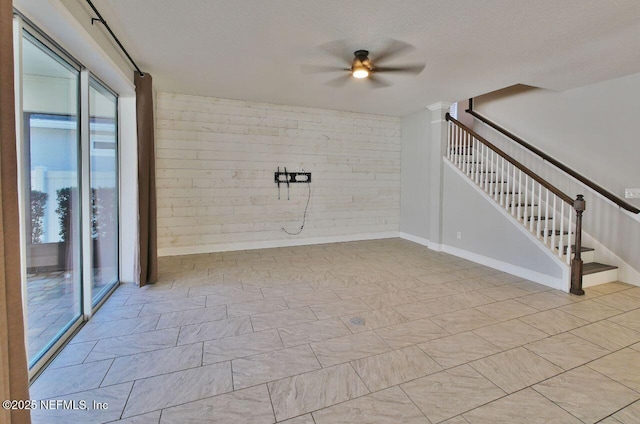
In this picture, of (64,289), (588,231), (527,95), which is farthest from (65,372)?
(527,95)

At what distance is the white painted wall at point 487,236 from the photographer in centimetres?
394

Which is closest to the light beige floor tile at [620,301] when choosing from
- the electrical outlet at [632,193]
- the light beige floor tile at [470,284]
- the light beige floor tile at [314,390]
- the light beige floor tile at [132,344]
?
the light beige floor tile at [470,284]

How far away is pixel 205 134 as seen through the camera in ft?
17.4

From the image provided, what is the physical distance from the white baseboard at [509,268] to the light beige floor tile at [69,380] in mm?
4645

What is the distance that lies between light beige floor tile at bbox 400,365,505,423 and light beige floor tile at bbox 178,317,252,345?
4.75 ft

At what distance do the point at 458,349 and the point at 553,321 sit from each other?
3.94 ft

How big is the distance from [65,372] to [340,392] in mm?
1857

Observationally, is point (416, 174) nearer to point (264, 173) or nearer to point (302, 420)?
point (264, 173)

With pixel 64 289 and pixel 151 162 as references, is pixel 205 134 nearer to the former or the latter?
pixel 151 162

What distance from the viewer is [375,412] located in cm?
172

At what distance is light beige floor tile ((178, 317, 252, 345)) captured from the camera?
2518 mm

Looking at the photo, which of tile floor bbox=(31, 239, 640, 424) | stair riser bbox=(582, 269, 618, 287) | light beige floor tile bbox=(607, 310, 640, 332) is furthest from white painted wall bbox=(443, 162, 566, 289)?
light beige floor tile bbox=(607, 310, 640, 332)

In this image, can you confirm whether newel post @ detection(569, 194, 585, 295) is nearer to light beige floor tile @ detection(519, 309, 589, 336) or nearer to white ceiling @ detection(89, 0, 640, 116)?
light beige floor tile @ detection(519, 309, 589, 336)

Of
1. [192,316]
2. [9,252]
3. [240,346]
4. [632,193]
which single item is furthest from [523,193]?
[9,252]
